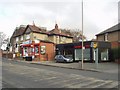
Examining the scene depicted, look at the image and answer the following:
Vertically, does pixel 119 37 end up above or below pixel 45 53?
above

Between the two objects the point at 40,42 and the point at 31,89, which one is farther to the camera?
the point at 40,42

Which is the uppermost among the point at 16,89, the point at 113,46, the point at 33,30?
the point at 33,30

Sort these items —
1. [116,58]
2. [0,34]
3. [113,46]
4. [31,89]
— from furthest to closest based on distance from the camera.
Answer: [0,34] < [113,46] < [116,58] < [31,89]

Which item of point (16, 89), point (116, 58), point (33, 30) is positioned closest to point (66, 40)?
point (33, 30)

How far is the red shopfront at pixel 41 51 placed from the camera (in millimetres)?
49697

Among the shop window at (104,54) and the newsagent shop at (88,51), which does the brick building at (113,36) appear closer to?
the newsagent shop at (88,51)

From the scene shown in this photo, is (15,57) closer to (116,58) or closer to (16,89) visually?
(116,58)

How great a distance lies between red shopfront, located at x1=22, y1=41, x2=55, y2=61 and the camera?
49.7 m

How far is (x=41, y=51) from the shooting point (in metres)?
49.9

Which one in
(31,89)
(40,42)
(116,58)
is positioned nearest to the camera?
(31,89)

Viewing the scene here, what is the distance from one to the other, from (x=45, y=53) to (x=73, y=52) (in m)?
7.85

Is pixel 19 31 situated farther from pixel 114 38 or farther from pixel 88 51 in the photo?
pixel 88 51

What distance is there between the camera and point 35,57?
4997 centimetres

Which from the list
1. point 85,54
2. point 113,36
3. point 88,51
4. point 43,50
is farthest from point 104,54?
point 43,50
